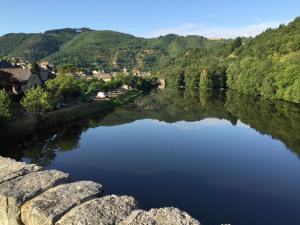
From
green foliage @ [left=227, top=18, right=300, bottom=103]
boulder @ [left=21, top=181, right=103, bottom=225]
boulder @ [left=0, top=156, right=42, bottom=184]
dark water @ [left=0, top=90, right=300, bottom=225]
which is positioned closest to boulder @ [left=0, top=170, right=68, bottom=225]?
boulder @ [left=21, top=181, right=103, bottom=225]

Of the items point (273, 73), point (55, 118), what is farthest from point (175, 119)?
point (273, 73)

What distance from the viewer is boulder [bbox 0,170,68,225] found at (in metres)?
8.41

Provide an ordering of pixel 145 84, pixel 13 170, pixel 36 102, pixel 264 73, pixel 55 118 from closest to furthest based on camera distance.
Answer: pixel 13 170 < pixel 36 102 < pixel 55 118 < pixel 264 73 < pixel 145 84

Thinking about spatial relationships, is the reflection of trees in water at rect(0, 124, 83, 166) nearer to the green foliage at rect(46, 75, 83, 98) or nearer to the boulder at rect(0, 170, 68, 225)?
the green foliage at rect(46, 75, 83, 98)

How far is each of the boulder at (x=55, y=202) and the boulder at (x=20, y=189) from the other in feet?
0.67

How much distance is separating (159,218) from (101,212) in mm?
1374

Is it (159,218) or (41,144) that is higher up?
(159,218)

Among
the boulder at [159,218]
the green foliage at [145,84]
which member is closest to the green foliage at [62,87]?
the boulder at [159,218]

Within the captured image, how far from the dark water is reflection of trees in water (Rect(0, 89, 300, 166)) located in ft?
0.52

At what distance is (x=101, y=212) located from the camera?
8.20 metres

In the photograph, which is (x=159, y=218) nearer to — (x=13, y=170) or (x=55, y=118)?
(x=13, y=170)

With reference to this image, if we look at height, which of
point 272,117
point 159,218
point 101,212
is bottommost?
point 272,117

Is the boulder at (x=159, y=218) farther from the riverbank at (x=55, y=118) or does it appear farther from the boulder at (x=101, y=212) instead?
the riverbank at (x=55, y=118)

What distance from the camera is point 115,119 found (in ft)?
268
